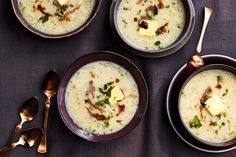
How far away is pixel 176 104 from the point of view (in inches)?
101

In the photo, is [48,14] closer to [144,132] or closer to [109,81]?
[109,81]

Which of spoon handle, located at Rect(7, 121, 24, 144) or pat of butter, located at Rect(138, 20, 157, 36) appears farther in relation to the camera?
pat of butter, located at Rect(138, 20, 157, 36)

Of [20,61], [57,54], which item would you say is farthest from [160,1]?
[20,61]

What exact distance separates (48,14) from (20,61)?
300mm

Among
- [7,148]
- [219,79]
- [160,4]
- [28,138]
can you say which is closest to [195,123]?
[219,79]

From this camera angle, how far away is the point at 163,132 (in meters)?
2.66

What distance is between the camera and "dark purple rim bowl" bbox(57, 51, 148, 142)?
257cm

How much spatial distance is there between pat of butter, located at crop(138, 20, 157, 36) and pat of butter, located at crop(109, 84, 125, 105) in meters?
0.34

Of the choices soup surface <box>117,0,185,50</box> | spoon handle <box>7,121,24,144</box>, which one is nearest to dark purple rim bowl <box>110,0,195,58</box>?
soup surface <box>117,0,185,50</box>

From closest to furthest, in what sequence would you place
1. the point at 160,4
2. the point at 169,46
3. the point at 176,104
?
1. the point at 176,104
2. the point at 169,46
3. the point at 160,4

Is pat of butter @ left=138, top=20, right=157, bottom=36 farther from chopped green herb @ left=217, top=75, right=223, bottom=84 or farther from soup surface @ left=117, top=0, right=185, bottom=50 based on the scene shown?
chopped green herb @ left=217, top=75, right=223, bottom=84

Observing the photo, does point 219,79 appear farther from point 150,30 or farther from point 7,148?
point 7,148

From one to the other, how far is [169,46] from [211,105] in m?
0.38

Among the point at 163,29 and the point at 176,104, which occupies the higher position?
the point at 163,29
